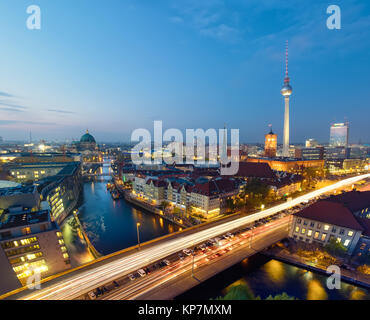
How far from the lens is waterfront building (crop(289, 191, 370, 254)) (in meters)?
19.9

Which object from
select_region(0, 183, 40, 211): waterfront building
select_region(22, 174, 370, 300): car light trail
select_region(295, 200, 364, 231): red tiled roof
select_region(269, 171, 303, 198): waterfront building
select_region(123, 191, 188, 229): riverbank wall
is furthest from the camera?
select_region(269, 171, 303, 198): waterfront building

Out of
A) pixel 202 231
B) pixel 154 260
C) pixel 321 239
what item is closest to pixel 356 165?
pixel 321 239

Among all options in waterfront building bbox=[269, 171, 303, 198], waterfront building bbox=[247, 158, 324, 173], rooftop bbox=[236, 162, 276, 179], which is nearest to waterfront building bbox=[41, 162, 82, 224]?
waterfront building bbox=[269, 171, 303, 198]

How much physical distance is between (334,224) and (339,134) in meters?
191

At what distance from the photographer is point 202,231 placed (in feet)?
77.6

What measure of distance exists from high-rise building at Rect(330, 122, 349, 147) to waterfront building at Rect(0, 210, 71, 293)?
20347 centimetres

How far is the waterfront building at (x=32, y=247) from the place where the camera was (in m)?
18.9

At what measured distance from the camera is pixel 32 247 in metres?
19.7

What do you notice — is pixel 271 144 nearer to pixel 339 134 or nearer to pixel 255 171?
pixel 255 171

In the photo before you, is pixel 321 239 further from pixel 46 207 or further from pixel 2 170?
pixel 2 170

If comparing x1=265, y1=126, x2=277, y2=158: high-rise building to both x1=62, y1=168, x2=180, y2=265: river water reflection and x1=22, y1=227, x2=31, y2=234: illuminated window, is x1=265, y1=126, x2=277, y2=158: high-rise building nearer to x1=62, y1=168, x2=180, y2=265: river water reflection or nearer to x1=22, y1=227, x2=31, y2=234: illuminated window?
x1=62, y1=168, x2=180, y2=265: river water reflection

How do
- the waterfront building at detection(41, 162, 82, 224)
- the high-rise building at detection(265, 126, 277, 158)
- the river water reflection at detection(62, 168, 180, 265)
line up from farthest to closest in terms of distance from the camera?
the high-rise building at detection(265, 126, 277, 158)
the waterfront building at detection(41, 162, 82, 224)
the river water reflection at detection(62, 168, 180, 265)

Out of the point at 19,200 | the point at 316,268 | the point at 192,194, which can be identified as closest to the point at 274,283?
the point at 316,268
